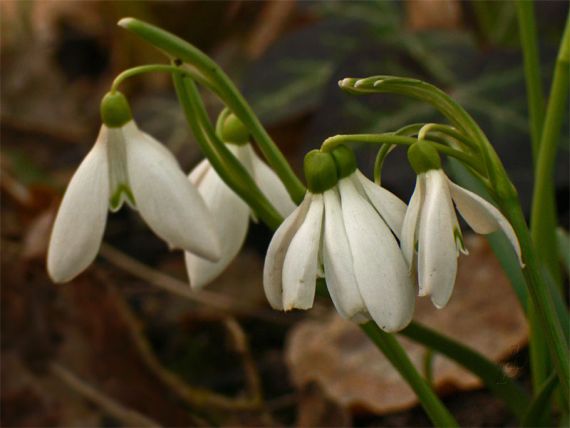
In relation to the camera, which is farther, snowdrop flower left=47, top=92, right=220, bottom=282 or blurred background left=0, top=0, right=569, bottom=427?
blurred background left=0, top=0, right=569, bottom=427

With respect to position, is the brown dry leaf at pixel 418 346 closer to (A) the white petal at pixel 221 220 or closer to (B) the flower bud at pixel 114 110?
(A) the white petal at pixel 221 220

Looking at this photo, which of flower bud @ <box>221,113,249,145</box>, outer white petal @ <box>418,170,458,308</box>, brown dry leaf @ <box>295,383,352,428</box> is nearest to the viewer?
outer white petal @ <box>418,170,458,308</box>

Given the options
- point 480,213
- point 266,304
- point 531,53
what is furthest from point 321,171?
point 266,304

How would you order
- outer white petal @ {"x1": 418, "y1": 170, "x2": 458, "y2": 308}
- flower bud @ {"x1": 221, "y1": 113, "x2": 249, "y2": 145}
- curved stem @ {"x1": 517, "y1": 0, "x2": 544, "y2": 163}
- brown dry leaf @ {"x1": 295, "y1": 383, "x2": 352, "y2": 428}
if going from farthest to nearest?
brown dry leaf @ {"x1": 295, "y1": 383, "x2": 352, "y2": 428} < curved stem @ {"x1": 517, "y1": 0, "x2": 544, "y2": 163} < flower bud @ {"x1": 221, "y1": 113, "x2": 249, "y2": 145} < outer white petal @ {"x1": 418, "y1": 170, "x2": 458, "y2": 308}

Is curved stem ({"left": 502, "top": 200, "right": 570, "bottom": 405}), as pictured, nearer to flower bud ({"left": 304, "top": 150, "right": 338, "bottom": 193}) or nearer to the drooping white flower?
flower bud ({"left": 304, "top": 150, "right": 338, "bottom": 193})

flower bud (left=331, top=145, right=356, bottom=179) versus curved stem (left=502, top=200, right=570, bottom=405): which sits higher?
flower bud (left=331, top=145, right=356, bottom=179)

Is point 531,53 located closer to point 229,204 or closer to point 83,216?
point 229,204

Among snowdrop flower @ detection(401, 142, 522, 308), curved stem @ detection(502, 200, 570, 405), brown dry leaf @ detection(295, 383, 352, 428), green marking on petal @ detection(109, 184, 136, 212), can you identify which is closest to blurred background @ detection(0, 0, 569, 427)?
brown dry leaf @ detection(295, 383, 352, 428)

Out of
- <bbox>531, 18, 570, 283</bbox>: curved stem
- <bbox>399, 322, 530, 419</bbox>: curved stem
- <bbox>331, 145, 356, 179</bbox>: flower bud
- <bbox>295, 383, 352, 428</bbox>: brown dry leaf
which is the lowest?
<bbox>295, 383, 352, 428</bbox>: brown dry leaf
